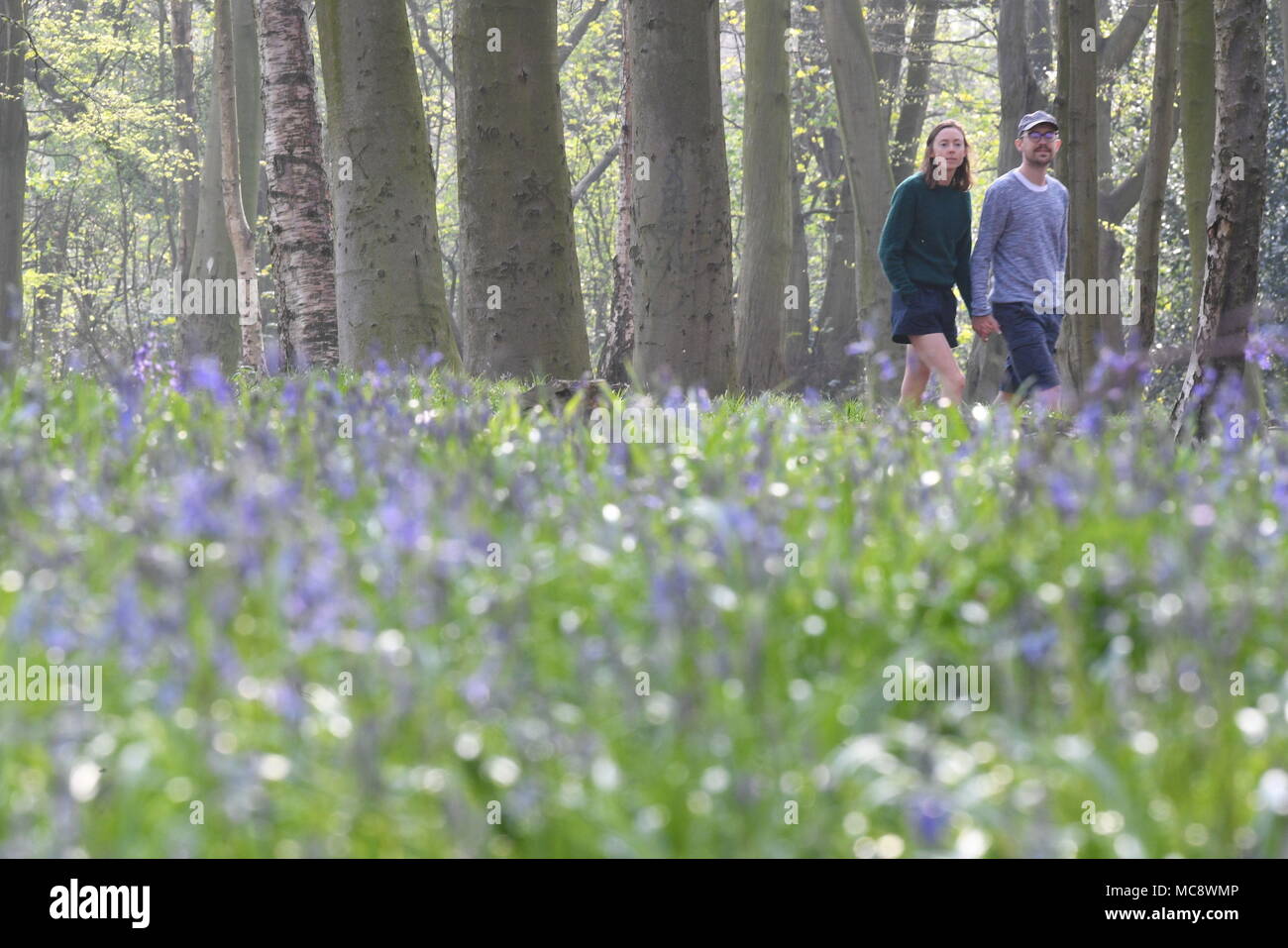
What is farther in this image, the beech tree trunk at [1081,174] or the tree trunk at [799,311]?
the tree trunk at [799,311]

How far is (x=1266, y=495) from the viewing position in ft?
16.0

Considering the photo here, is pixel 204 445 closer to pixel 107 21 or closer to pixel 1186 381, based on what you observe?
pixel 1186 381

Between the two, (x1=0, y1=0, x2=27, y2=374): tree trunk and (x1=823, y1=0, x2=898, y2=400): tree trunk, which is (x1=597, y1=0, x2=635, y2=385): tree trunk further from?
(x1=0, y1=0, x2=27, y2=374): tree trunk

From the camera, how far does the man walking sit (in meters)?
9.69

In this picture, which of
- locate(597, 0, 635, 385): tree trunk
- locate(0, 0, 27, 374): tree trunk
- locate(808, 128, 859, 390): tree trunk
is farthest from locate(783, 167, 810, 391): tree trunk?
locate(0, 0, 27, 374): tree trunk

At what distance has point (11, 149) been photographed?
849 inches

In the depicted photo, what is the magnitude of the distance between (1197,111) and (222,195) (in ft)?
48.7

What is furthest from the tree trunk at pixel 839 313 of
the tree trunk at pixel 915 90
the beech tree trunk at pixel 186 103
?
the beech tree trunk at pixel 186 103

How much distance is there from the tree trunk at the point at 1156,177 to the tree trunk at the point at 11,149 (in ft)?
46.3

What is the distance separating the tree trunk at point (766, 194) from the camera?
16.7m

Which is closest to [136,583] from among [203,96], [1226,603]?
[1226,603]

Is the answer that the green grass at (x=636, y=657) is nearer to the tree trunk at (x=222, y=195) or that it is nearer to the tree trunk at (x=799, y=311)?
the tree trunk at (x=222, y=195)

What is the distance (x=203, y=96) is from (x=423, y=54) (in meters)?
5.89

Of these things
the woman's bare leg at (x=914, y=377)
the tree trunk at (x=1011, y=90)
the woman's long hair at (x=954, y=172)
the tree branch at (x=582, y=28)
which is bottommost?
the woman's bare leg at (x=914, y=377)
